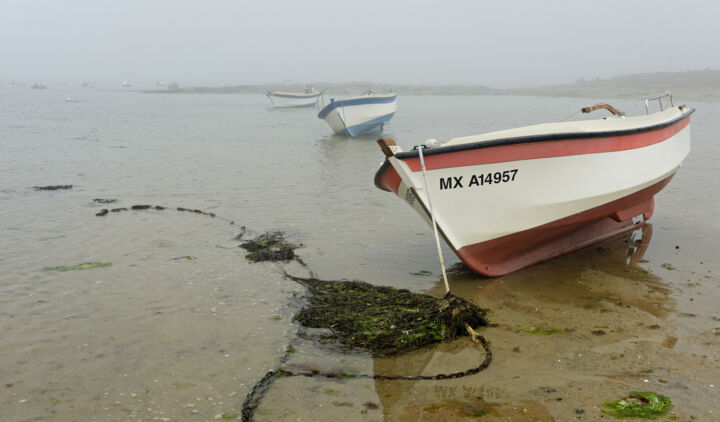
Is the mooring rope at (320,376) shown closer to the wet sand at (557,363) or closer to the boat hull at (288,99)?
the wet sand at (557,363)

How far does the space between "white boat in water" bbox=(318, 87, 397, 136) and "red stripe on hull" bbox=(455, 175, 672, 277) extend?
1633cm

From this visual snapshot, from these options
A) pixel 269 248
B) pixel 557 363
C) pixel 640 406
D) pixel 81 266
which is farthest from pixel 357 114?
pixel 640 406

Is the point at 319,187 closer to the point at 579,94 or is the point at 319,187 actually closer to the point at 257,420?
the point at 257,420

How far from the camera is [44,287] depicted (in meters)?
5.97

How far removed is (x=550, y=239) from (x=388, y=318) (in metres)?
2.64

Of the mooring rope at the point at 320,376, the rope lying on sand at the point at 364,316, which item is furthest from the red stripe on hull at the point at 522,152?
the mooring rope at the point at 320,376

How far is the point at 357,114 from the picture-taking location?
910 inches

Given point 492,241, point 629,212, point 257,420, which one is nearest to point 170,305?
point 257,420

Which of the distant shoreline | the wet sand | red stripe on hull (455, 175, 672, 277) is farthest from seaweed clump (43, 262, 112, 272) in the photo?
the distant shoreline

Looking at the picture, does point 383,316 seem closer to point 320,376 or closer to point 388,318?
point 388,318

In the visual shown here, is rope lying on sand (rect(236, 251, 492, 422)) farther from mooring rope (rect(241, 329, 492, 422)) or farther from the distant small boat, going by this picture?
the distant small boat

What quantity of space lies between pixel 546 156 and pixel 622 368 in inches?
96.6

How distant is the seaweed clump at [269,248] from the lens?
22.9ft

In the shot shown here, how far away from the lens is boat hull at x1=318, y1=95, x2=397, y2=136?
22.8m
